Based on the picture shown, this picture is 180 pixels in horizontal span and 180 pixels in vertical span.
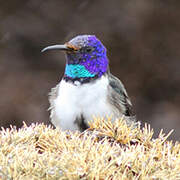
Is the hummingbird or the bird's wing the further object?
the bird's wing

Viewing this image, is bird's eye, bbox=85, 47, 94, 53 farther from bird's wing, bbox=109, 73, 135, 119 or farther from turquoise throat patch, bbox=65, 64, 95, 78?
bird's wing, bbox=109, 73, 135, 119

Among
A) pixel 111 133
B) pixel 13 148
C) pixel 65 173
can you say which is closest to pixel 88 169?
pixel 65 173

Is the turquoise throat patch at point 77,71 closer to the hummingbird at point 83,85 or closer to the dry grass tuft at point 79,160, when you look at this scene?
the hummingbird at point 83,85

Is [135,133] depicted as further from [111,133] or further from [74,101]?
[74,101]

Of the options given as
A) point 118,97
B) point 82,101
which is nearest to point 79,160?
point 82,101

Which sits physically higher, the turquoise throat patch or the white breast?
the turquoise throat patch

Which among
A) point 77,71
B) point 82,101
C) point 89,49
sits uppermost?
point 89,49

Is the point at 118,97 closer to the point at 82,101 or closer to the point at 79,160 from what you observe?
the point at 82,101

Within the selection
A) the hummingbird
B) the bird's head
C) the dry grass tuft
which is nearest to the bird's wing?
the hummingbird
